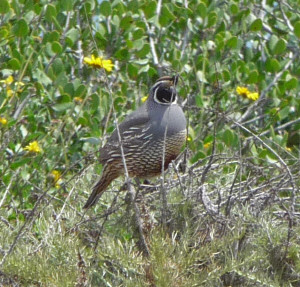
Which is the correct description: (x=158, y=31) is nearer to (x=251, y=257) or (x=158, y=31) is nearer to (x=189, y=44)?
(x=189, y=44)

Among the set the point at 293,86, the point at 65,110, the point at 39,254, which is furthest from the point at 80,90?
the point at 39,254

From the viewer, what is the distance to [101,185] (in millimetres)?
4848

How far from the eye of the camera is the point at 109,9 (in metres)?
5.69

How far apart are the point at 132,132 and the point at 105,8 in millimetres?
814

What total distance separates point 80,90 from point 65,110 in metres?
0.14

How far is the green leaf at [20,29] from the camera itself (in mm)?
→ 5340

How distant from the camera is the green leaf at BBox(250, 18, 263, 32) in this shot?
20.1ft

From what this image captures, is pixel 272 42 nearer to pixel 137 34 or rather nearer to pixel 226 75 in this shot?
pixel 226 75

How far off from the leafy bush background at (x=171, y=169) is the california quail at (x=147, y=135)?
13 cm

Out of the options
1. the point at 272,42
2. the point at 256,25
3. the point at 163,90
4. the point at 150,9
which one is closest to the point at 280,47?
the point at 272,42

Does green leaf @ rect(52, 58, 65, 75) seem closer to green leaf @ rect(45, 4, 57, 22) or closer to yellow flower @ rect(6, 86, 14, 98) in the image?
green leaf @ rect(45, 4, 57, 22)

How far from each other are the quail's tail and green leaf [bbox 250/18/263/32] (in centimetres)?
153

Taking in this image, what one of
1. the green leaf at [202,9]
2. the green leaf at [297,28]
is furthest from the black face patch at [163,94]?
the green leaf at [297,28]

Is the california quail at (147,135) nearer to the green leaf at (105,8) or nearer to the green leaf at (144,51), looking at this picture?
the green leaf at (144,51)
